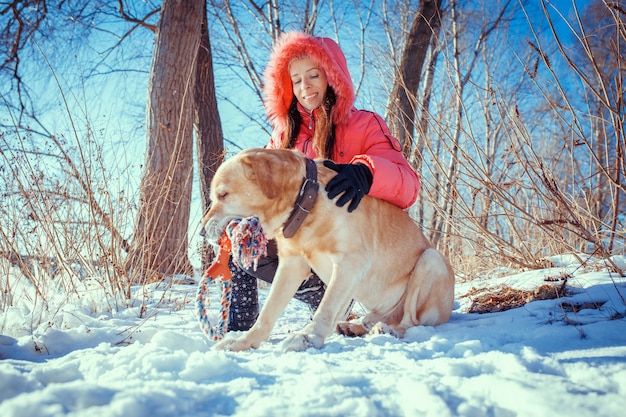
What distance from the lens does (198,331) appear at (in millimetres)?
2527

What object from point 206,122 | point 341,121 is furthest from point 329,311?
point 206,122

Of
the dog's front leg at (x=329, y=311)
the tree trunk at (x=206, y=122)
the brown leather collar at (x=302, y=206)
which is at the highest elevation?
the tree trunk at (x=206, y=122)

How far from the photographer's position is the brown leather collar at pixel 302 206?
2191mm

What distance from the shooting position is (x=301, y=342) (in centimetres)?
183

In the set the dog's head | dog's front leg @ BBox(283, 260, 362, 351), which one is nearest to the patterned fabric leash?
the dog's head

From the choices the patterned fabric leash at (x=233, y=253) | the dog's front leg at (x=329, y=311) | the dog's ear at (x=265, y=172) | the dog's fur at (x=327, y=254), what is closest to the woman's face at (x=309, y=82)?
the dog's fur at (x=327, y=254)

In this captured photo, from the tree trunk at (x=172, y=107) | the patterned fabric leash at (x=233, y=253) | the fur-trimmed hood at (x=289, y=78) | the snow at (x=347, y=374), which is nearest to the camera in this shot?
the snow at (x=347, y=374)

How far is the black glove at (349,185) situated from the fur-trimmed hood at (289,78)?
718 millimetres

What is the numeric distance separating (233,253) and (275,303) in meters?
0.42

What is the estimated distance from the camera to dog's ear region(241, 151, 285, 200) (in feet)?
7.05

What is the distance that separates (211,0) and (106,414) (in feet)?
31.2

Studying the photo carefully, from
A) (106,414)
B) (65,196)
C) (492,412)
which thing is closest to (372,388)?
(492,412)

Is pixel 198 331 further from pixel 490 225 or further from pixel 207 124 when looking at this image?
pixel 490 225

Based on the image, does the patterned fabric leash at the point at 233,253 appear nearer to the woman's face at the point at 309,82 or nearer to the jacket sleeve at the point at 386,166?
the jacket sleeve at the point at 386,166
